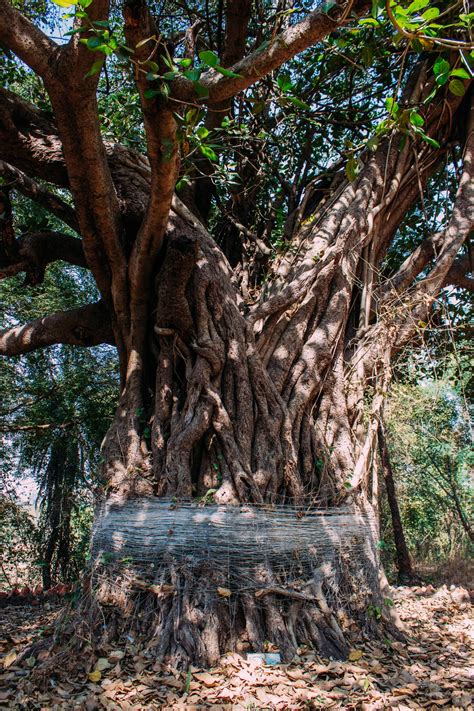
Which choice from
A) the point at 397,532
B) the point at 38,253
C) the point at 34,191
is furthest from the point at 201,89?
the point at 397,532

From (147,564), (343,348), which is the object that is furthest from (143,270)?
(147,564)

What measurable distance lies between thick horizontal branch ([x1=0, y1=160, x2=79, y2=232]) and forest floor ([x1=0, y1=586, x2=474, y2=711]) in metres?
2.63

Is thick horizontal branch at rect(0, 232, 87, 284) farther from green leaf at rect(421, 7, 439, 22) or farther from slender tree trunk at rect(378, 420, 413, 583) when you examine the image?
slender tree trunk at rect(378, 420, 413, 583)

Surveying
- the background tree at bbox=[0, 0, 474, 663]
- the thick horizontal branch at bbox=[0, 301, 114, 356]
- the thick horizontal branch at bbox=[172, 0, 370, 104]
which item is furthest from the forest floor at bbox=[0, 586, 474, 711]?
the thick horizontal branch at bbox=[172, 0, 370, 104]

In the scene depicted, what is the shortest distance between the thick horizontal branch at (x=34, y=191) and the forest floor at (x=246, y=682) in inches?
103

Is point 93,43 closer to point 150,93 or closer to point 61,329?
point 150,93

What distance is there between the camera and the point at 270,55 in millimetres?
2213

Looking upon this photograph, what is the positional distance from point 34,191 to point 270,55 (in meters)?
2.05

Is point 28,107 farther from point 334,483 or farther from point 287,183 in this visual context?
point 334,483

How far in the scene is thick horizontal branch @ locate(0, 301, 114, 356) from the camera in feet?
13.1

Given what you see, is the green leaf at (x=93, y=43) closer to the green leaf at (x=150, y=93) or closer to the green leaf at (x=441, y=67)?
the green leaf at (x=150, y=93)

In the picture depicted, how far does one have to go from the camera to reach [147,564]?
8.10ft

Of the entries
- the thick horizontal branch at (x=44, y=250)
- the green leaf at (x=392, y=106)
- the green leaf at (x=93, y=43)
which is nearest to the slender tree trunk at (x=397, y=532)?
the thick horizontal branch at (x=44, y=250)

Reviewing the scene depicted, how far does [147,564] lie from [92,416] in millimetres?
3674
